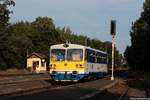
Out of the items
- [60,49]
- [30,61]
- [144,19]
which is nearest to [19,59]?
[30,61]

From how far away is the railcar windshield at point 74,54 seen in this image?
35.0 meters

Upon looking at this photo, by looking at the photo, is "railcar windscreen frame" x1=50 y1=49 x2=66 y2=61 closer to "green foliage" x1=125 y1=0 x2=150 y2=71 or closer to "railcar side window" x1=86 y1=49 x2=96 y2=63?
"railcar side window" x1=86 y1=49 x2=96 y2=63

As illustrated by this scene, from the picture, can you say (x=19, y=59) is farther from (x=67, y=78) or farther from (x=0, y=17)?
(x=67, y=78)

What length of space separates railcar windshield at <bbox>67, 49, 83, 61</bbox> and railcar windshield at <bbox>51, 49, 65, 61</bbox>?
45 centimetres

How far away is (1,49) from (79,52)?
45.7 meters

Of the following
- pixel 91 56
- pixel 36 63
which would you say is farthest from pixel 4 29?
pixel 91 56

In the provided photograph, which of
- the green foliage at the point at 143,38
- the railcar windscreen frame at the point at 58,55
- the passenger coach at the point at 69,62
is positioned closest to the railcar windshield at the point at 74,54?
the passenger coach at the point at 69,62

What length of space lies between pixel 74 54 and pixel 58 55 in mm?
1197

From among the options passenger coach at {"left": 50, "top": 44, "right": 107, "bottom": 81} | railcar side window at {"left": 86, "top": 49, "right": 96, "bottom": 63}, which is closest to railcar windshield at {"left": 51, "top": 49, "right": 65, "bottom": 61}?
passenger coach at {"left": 50, "top": 44, "right": 107, "bottom": 81}

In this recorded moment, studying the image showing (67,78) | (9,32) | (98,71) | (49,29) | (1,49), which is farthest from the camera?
(49,29)

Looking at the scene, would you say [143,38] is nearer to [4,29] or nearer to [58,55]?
[4,29]

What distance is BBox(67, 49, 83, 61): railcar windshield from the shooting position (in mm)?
34969

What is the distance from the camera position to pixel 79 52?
35031 mm

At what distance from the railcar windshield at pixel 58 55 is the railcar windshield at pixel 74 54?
1.48 ft
